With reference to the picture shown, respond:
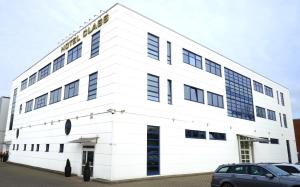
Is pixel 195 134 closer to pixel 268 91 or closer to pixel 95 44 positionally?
pixel 95 44

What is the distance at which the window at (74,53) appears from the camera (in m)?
24.6

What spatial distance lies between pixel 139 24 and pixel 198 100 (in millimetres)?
9481

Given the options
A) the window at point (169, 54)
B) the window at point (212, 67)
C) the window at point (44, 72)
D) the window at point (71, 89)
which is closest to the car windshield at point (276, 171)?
the window at point (169, 54)

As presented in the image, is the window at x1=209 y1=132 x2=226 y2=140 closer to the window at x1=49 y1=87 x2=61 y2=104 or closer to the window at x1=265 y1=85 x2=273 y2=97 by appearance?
the window at x1=49 y1=87 x2=61 y2=104

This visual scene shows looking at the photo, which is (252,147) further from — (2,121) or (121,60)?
(2,121)

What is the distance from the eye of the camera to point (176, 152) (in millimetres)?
Answer: 21938

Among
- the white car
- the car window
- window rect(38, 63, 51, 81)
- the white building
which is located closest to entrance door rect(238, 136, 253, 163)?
the white building

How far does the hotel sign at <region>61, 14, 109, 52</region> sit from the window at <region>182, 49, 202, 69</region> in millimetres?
8365

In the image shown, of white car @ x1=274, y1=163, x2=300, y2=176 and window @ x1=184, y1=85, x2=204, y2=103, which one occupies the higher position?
window @ x1=184, y1=85, x2=204, y2=103

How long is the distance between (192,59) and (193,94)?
12.2 ft

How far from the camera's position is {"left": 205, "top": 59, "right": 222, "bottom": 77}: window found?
28.5 meters

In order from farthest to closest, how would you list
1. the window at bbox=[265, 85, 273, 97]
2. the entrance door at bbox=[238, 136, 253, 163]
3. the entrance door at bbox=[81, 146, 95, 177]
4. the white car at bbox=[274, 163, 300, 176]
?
1. the window at bbox=[265, 85, 273, 97]
2. the entrance door at bbox=[238, 136, 253, 163]
3. the entrance door at bbox=[81, 146, 95, 177]
4. the white car at bbox=[274, 163, 300, 176]

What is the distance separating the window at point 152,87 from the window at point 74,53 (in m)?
7.53

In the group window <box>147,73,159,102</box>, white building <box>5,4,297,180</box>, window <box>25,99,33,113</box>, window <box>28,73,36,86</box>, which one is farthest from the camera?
window <box>28,73,36,86</box>
